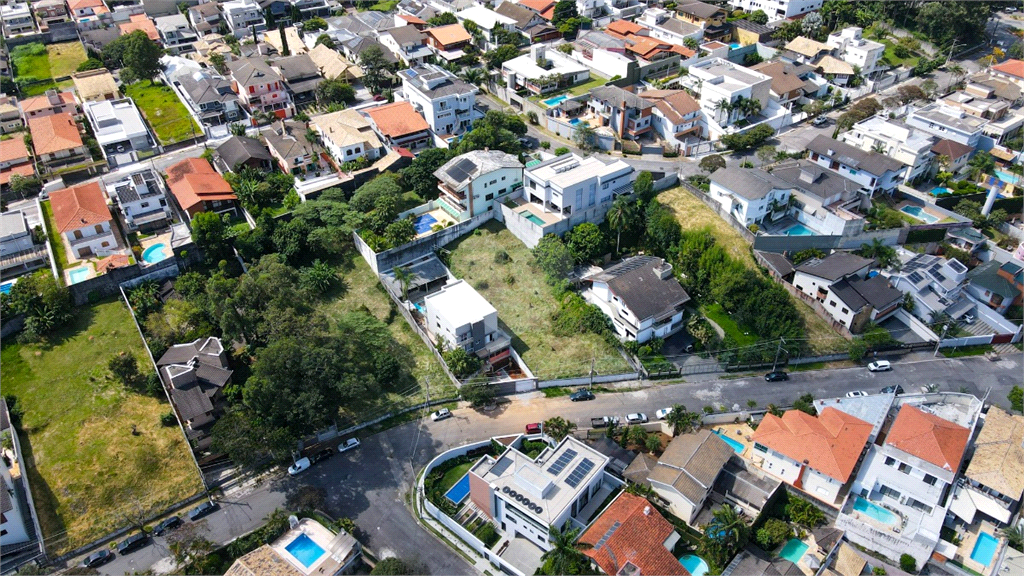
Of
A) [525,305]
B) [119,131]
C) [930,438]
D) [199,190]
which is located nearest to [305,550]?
[525,305]

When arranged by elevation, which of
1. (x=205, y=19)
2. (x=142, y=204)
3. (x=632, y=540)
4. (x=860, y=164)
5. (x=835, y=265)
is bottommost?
(x=632, y=540)

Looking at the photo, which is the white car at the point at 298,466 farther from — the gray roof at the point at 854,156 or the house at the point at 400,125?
the gray roof at the point at 854,156

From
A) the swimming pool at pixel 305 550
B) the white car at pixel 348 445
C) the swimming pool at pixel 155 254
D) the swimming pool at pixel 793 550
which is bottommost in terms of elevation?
the swimming pool at pixel 793 550

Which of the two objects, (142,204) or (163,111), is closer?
(142,204)

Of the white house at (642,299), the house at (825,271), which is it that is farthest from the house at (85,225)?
the house at (825,271)

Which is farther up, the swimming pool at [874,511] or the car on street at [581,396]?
the car on street at [581,396]

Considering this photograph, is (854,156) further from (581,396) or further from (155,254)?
(155,254)

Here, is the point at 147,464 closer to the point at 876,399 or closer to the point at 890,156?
the point at 876,399
